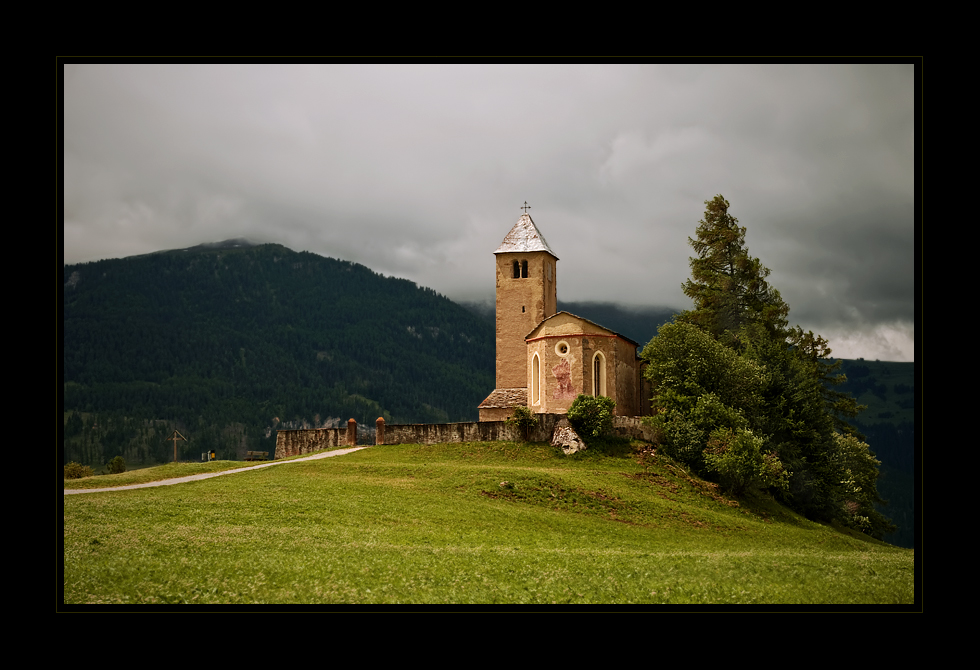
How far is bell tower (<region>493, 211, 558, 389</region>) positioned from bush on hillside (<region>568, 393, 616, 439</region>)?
1581 cm

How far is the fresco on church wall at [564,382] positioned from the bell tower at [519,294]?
40.5ft

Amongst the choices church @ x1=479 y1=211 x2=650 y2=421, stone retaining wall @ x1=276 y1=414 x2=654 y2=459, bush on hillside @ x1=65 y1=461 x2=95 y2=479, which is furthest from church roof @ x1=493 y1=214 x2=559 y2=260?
bush on hillside @ x1=65 y1=461 x2=95 y2=479

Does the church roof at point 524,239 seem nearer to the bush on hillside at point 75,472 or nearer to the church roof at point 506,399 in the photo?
the church roof at point 506,399

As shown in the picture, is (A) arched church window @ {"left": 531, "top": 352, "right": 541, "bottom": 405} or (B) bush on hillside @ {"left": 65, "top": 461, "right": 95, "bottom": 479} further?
(A) arched church window @ {"left": 531, "top": 352, "right": 541, "bottom": 405}

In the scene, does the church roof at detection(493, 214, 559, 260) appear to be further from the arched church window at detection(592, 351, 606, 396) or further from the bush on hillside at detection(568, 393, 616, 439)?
the bush on hillside at detection(568, 393, 616, 439)

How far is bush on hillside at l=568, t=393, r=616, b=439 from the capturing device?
43.0 m

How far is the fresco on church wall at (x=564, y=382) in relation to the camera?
4647cm

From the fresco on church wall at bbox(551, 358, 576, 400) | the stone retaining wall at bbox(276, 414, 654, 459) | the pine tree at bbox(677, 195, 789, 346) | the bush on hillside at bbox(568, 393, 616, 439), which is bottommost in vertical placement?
the stone retaining wall at bbox(276, 414, 654, 459)

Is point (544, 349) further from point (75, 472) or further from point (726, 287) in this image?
point (75, 472)

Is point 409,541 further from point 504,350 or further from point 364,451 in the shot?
point 504,350

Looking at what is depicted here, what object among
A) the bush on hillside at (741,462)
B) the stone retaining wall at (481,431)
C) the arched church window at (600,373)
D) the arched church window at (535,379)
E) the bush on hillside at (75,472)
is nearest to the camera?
the bush on hillside at (75,472)

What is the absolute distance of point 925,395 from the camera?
15.8m

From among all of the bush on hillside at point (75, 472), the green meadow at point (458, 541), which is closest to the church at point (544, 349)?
the green meadow at point (458, 541)
